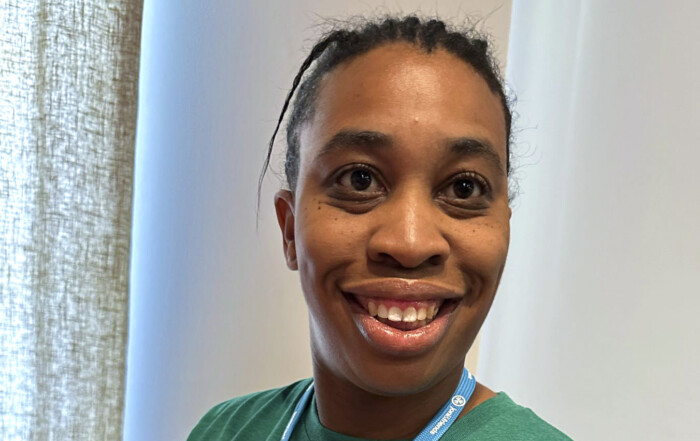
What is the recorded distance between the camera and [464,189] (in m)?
0.77

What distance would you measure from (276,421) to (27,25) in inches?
31.4

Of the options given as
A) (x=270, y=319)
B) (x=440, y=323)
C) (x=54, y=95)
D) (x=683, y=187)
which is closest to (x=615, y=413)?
(x=683, y=187)

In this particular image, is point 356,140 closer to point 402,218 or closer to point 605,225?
point 402,218

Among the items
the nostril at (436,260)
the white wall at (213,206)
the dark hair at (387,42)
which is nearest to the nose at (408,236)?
the nostril at (436,260)

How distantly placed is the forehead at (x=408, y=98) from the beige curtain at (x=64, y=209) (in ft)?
1.92

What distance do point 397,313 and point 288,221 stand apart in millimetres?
250

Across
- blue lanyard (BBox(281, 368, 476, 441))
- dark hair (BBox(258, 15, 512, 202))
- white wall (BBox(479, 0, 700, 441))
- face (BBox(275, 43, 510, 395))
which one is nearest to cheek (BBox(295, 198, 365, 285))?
face (BBox(275, 43, 510, 395))

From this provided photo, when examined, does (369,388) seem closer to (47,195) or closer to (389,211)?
(389,211)

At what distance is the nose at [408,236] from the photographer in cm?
70

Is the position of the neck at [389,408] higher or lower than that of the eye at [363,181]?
lower

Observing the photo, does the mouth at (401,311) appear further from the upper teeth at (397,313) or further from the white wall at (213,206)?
the white wall at (213,206)

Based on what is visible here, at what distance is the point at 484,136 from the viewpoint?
77 cm

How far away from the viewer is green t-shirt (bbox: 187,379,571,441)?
0.76m

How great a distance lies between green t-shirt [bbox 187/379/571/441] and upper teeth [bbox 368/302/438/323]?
0.15m
